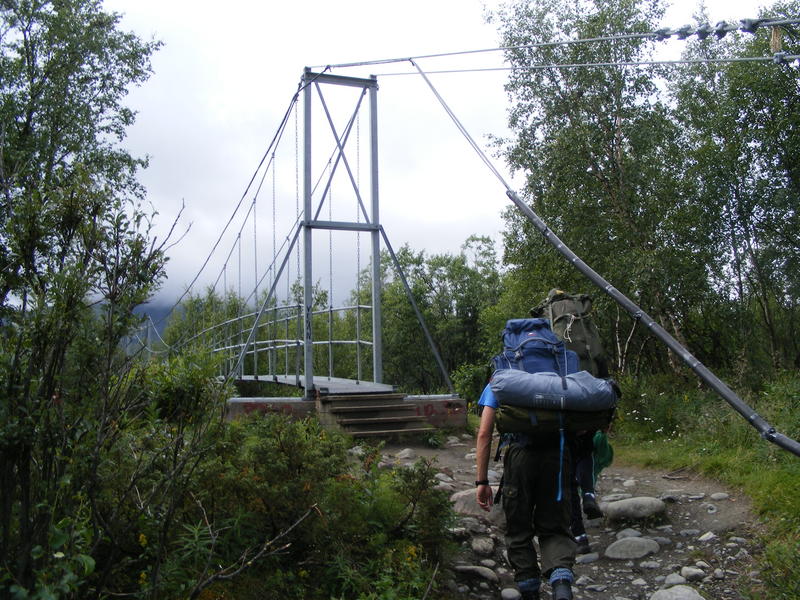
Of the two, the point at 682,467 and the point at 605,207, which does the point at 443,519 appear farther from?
the point at 605,207

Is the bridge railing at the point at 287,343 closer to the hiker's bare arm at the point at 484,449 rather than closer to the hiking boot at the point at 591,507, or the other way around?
the hiking boot at the point at 591,507

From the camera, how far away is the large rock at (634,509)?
5051 millimetres

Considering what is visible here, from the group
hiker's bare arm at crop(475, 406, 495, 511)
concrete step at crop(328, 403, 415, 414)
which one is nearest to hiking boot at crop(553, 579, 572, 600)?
Answer: hiker's bare arm at crop(475, 406, 495, 511)

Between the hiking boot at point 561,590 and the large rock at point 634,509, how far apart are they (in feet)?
7.45

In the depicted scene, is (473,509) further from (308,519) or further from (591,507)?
(308,519)

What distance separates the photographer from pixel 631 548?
456cm

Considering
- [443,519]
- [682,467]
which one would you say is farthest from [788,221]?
[443,519]

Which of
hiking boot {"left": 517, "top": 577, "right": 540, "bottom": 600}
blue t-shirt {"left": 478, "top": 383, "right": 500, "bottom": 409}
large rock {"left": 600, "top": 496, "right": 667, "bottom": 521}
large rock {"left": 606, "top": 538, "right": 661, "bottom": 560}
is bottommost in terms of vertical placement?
large rock {"left": 606, "top": 538, "right": 661, "bottom": 560}

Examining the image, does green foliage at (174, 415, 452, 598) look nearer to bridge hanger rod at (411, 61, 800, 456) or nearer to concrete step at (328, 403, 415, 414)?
bridge hanger rod at (411, 61, 800, 456)

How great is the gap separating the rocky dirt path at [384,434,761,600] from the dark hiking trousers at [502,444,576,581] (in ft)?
2.63

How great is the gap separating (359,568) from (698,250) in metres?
9.61

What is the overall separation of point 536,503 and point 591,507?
5.33ft

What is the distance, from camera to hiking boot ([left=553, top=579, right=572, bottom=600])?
117 inches

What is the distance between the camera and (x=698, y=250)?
456 inches
